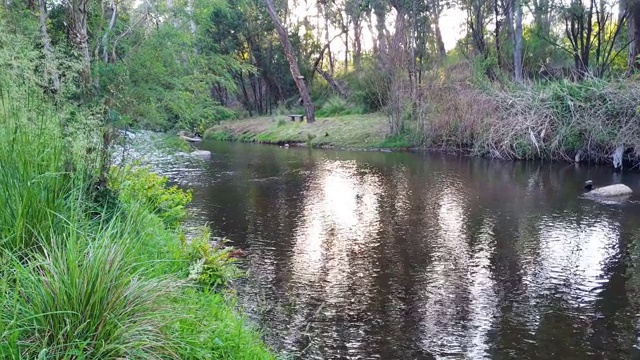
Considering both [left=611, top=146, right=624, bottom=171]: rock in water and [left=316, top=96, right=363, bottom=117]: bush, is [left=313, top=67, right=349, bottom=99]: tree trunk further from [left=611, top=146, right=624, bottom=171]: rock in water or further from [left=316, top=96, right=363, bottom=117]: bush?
[left=611, top=146, right=624, bottom=171]: rock in water

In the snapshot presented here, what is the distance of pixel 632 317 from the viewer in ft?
18.5

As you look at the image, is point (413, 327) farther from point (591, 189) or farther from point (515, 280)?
point (591, 189)

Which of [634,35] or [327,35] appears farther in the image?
[327,35]

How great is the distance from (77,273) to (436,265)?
5.58 m

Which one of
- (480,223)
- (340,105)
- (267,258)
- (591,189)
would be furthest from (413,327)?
(340,105)

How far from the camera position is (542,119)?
56.3 ft

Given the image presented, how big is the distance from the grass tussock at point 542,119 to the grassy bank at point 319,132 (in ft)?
9.61

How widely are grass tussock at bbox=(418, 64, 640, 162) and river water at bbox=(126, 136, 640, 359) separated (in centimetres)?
208

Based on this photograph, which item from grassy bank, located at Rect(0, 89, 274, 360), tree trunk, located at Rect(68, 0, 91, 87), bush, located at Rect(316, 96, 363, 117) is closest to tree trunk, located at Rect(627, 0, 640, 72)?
bush, located at Rect(316, 96, 363, 117)

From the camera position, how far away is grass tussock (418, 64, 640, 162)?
624 inches

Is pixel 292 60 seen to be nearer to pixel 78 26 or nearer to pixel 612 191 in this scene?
pixel 612 191

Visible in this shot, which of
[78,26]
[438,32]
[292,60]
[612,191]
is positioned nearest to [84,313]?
[78,26]

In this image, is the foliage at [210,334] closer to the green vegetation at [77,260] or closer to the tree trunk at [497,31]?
the green vegetation at [77,260]

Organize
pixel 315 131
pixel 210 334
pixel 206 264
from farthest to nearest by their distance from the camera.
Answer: pixel 315 131
pixel 206 264
pixel 210 334
